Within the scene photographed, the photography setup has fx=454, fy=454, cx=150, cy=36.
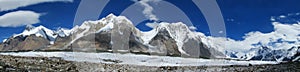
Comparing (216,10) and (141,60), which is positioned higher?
(216,10)

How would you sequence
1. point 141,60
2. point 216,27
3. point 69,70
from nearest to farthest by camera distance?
1. point 69,70
2. point 216,27
3. point 141,60

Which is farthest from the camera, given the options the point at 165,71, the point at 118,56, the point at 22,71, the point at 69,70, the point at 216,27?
the point at 118,56

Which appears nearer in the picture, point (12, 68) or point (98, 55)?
point (12, 68)

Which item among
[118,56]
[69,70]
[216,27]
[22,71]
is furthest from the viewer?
[118,56]

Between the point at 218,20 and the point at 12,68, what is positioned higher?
the point at 218,20

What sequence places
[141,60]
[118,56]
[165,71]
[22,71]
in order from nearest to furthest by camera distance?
[22,71] → [165,71] → [141,60] → [118,56]

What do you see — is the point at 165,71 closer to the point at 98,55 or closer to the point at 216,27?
the point at 216,27

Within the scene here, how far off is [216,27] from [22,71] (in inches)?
741

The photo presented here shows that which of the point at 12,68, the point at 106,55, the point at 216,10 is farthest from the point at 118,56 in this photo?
the point at 12,68

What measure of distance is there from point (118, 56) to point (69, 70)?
21.9m

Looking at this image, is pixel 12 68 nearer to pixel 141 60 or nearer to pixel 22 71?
pixel 22 71

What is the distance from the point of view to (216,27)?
4081cm

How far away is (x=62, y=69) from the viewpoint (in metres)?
33.0

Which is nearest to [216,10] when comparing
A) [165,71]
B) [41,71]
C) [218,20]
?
[218,20]
